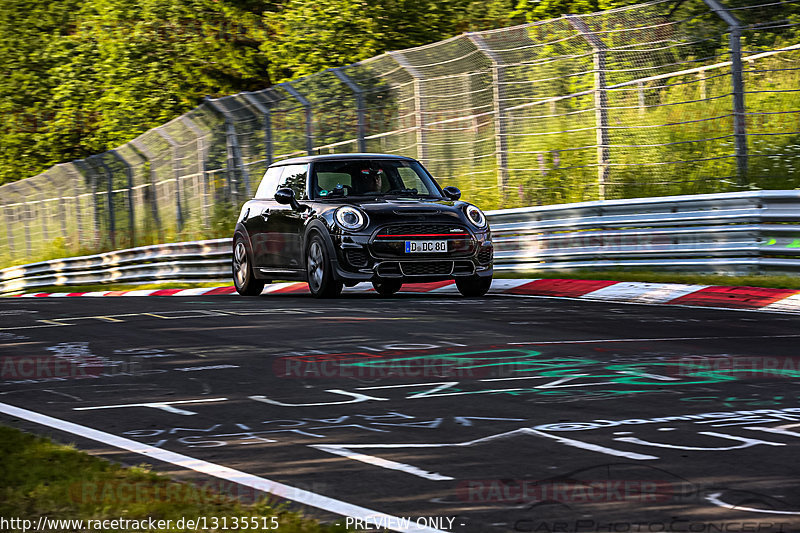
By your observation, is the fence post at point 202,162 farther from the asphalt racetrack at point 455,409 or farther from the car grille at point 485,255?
the asphalt racetrack at point 455,409

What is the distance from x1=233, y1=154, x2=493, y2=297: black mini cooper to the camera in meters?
13.7

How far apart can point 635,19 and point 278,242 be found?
566 centimetres

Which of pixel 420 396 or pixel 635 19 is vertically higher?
pixel 635 19

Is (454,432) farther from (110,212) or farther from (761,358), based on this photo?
(110,212)

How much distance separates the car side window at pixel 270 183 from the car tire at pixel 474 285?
9.08ft

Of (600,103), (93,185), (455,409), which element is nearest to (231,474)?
(455,409)

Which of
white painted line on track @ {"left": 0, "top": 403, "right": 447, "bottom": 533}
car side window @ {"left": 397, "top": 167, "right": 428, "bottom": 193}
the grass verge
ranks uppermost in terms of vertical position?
car side window @ {"left": 397, "top": 167, "right": 428, "bottom": 193}

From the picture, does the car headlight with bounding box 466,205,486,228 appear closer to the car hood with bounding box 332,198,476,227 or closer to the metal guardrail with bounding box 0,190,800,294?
the car hood with bounding box 332,198,476,227

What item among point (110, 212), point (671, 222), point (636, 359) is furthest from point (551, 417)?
point (110, 212)

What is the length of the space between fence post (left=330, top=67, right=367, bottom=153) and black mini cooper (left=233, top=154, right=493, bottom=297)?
166 inches

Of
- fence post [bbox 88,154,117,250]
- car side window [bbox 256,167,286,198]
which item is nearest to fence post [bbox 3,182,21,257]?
fence post [bbox 88,154,117,250]

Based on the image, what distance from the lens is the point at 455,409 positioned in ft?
21.5

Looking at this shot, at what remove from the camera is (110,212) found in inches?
1222

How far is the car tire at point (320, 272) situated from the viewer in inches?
554
